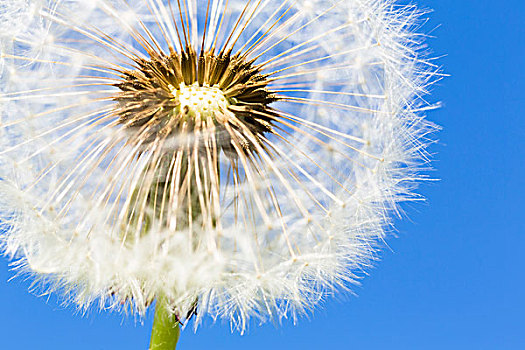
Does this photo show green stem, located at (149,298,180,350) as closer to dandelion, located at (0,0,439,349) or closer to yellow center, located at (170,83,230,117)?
dandelion, located at (0,0,439,349)

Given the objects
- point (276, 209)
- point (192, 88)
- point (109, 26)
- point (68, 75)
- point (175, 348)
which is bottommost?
point (175, 348)

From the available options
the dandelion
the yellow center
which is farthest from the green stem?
the yellow center

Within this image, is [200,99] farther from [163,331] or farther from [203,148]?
[163,331]

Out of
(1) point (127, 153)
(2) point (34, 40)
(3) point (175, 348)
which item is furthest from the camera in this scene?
(2) point (34, 40)

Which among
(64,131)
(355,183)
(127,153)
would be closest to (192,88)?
(127,153)

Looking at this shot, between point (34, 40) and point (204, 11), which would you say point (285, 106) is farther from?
point (34, 40)

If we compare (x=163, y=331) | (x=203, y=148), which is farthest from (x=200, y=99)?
(x=163, y=331)

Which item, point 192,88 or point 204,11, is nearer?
point 192,88
